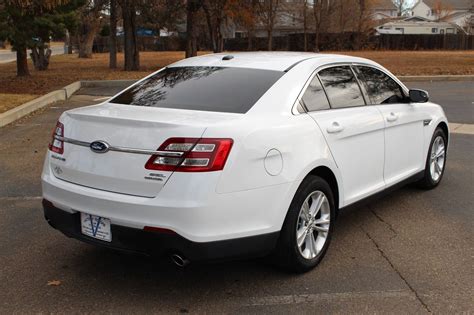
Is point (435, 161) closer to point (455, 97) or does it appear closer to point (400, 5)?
point (455, 97)

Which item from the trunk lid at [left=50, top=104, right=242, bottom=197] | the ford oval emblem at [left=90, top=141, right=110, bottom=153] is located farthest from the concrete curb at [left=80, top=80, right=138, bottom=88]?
the ford oval emblem at [left=90, top=141, right=110, bottom=153]

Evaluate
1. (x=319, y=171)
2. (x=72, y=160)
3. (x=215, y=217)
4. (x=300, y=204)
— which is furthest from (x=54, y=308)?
(x=319, y=171)

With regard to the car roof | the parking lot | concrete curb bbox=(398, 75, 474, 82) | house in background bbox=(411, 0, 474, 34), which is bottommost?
the parking lot

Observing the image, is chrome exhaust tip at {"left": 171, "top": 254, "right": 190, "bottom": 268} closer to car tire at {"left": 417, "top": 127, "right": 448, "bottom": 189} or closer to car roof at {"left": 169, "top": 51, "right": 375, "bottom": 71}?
car roof at {"left": 169, "top": 51, "right": 375, "bottom": 71}

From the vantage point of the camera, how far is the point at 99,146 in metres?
3.61

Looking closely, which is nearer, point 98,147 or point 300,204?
point 98,147

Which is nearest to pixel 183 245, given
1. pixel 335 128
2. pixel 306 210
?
pixel 306 210

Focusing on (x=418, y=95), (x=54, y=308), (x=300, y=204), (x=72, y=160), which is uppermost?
(x=418, y=95)

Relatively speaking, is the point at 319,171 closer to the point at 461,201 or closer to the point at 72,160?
the point at 72,160

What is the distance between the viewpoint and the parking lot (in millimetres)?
3643

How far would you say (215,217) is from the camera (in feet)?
11.0

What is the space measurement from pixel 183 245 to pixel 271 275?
39.4 inches

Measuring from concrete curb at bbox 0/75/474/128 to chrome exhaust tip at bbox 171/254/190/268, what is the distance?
842 centimetres

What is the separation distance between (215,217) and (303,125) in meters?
1.06
